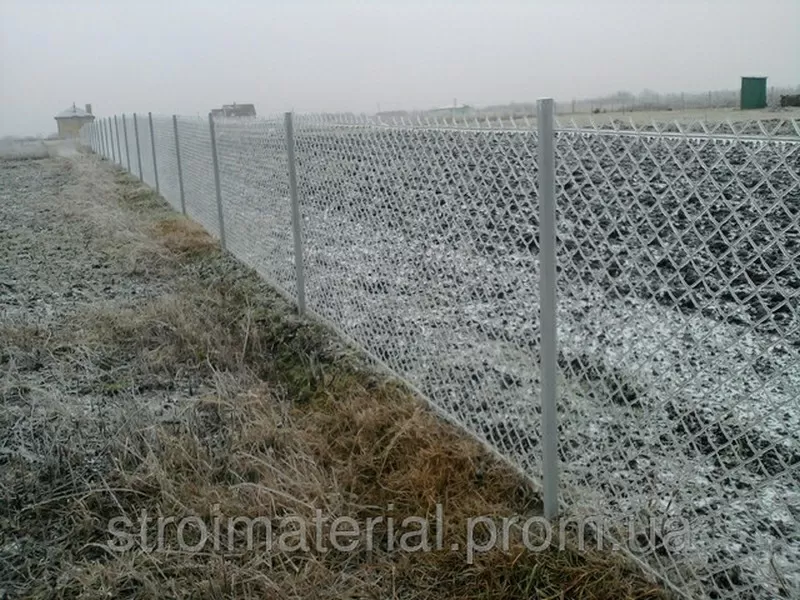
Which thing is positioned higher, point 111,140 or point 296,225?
point 111,140

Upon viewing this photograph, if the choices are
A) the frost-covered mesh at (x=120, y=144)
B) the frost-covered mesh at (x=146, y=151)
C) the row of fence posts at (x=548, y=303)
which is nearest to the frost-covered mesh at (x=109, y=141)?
the frost-covered mesh at (x=120, y=144)

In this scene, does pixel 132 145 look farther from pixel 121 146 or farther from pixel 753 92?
pixel 753 92

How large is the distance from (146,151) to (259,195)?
414 inches

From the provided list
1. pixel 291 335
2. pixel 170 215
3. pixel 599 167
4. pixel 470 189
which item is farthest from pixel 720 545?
pixel 170 215

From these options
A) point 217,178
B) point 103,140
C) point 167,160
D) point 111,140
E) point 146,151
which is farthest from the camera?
point 103,140

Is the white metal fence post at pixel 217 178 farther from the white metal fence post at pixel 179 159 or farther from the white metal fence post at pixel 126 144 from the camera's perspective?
the white metal fence post at pixel 126 144

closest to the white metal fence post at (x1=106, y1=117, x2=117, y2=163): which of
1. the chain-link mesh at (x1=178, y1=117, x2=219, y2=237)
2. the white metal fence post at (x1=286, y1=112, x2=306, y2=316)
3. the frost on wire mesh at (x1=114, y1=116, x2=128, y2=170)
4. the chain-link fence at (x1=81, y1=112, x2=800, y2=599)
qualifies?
the frost on wire mesh at (x1=114, y1=116, x2=128, y2=170)

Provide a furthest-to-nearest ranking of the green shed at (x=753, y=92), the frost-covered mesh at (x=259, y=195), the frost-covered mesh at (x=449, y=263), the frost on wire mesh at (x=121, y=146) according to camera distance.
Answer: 1. the frost on wire mesh at (x=121, y=146)
2. the green shed at (x=753, y=92)
3. the frost-covered mesh at (x=259, y=195)
4. the frost-covered mesh at (x=449, y=263)

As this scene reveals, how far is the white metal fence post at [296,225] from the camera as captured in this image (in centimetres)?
495

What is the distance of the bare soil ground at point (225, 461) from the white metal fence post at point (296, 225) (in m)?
0.21

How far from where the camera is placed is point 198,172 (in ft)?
29.5

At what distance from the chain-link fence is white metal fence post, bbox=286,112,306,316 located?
0.02m

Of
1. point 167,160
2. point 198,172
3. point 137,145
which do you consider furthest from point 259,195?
point 137,145

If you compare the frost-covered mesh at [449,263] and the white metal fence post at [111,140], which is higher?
the white metal fence post at [111,140]
